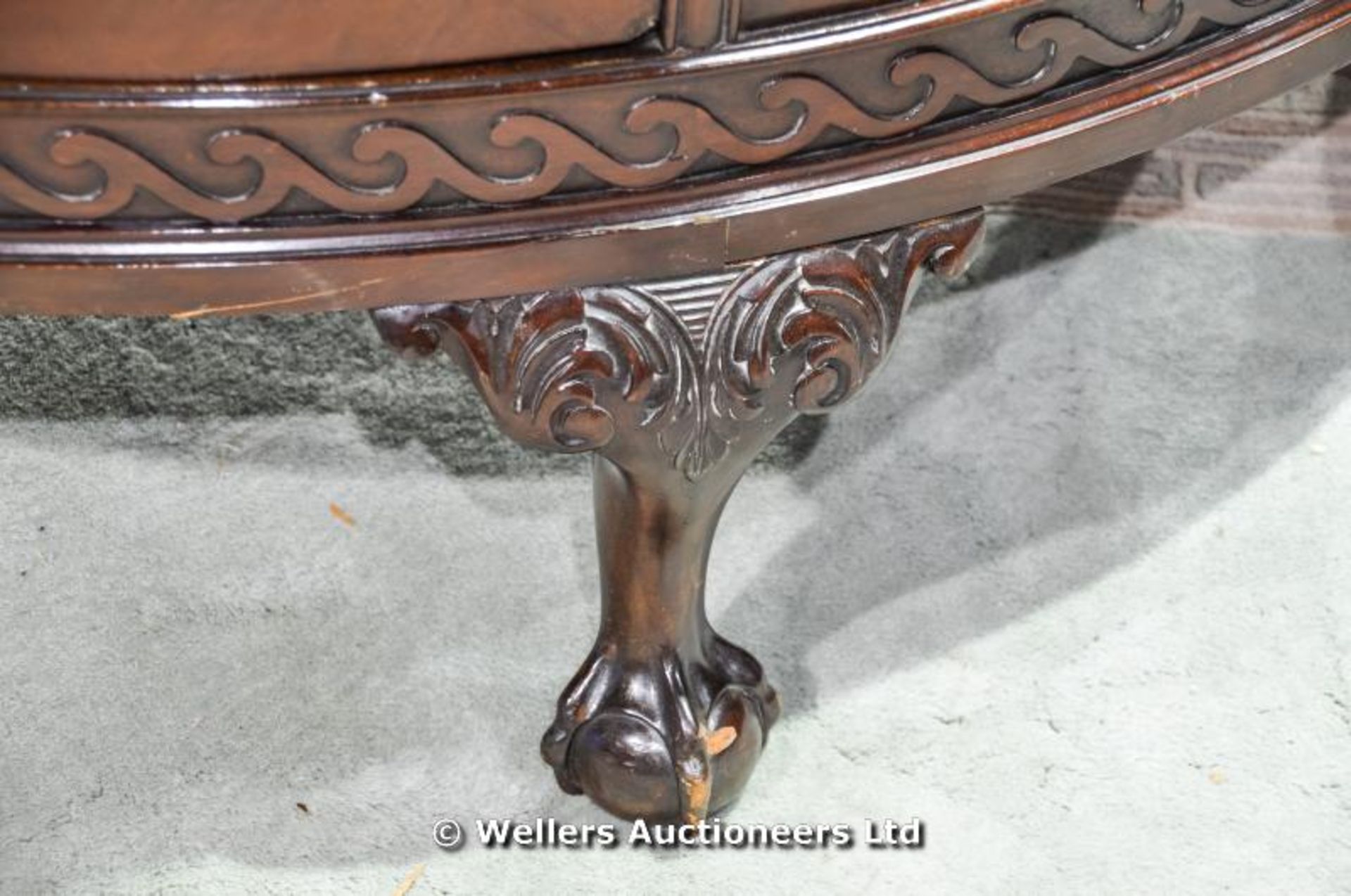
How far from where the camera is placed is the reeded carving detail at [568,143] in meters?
0.64

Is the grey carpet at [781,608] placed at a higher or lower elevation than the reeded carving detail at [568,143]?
lower

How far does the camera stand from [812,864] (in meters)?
1.00

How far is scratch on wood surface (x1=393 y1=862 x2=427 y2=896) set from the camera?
3.21 ft

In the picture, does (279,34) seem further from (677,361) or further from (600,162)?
(677,361)

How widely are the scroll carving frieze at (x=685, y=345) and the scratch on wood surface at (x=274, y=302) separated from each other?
1.9 inches

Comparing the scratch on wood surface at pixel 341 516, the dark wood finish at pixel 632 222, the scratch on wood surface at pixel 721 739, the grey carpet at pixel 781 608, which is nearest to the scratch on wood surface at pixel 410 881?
the grey carpet at pixel 781 608

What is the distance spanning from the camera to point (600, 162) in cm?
68

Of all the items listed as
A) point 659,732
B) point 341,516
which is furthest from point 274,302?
point 341,516

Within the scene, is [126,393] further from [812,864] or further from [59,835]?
[812,864]

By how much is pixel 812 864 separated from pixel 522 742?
0.17 m

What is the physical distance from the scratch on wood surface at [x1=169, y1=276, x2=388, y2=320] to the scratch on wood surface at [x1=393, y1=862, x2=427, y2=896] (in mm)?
396

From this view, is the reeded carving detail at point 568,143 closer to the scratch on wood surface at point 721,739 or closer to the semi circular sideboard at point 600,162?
the semi circular sideboard at point 600,162

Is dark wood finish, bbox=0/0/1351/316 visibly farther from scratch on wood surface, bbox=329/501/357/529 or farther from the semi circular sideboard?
scratch on wood surface, bbox=329/501/357/529

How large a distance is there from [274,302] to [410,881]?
1.33ft
